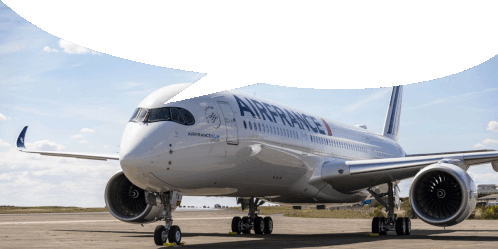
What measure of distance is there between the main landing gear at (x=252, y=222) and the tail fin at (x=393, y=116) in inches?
485

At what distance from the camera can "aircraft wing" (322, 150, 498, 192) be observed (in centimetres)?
1472

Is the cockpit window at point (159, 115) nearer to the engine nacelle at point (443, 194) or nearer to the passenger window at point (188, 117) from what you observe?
the passenger window at point (188, 117)

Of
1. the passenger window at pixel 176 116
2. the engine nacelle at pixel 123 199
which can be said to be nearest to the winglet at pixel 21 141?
the engine nacelle at pixel 123 199

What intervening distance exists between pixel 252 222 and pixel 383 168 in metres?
4.77

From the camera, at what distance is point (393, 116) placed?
29156 mm

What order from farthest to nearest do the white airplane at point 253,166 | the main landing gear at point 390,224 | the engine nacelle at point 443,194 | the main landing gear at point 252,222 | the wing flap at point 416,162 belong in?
the main landing gear at point 252,222 → the main landing gear at point 390,224 → the wing flap at point 416,162 → the engine nacelle at point 443,194 → the white airplane at point 253,166

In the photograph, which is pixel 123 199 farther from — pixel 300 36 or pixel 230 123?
pixel 300 36

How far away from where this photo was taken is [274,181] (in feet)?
45.6

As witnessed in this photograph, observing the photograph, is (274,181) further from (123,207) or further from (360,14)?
(360,14)

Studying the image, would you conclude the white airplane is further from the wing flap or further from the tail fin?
the tail fin

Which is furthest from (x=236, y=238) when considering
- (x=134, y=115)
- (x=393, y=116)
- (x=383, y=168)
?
(x=393, y=116)

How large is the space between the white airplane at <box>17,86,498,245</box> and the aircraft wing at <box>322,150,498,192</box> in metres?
0.03

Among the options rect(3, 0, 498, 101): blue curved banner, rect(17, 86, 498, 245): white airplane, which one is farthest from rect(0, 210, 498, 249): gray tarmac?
rect(3, 0, 498, 101): blue curved banner

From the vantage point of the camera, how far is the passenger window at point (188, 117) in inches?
414
